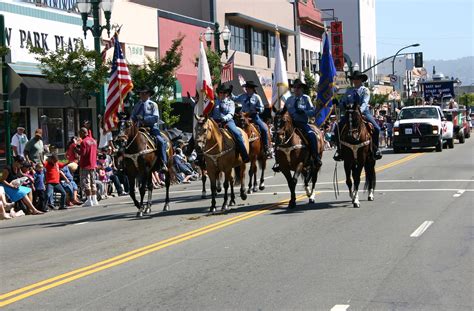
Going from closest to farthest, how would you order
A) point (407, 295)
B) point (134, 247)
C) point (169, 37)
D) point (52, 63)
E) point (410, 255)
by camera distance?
point (407, 295)
point (410, 255)
point (134, 247)
point (52, 63)
point (169, 37)

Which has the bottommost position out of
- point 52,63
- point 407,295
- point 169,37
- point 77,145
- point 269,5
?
point 407,295

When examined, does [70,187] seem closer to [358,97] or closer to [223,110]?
[223,110]

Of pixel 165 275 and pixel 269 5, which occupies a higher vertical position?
pixel 269 5

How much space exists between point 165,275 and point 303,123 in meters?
7.56

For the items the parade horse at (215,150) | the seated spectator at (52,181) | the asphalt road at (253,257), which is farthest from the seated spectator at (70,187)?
the parade horse at (215,150)

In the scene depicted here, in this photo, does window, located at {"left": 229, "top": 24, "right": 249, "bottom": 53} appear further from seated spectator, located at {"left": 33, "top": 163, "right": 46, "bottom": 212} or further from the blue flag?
the blue flag

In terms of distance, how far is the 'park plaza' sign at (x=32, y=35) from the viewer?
2972 centimetres

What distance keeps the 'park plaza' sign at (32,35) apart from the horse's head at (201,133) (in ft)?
45.0

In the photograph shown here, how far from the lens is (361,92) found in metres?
16.5

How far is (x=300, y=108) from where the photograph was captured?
16531 millimetres

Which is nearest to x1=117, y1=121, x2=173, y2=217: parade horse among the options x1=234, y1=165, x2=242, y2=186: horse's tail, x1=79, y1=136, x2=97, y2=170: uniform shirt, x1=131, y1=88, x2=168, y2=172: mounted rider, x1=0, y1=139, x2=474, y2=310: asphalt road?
x1=131, y1=88, x2=168, y2=172: mounted rider

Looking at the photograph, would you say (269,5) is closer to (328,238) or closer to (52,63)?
(52,63)

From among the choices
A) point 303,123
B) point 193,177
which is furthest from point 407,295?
point 193,177

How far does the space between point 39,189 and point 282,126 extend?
25.1 ft
